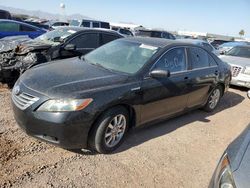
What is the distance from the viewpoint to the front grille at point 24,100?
3576mm

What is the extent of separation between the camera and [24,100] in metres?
3.67

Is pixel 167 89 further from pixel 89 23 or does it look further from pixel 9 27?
pixel 89 23

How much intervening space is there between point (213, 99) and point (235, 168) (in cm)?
466

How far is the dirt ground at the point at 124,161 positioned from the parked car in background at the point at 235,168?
1.34 meters

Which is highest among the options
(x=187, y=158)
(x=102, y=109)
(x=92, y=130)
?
(x=102, y=109)

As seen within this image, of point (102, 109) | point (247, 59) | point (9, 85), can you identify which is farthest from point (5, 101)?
point (247, 59)

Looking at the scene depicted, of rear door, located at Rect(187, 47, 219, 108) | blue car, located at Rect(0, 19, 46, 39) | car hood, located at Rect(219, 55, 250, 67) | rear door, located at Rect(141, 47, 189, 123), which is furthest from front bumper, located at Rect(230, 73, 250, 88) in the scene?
blue car, located at Rect(0, 19, 46, 39)

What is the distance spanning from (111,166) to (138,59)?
1.81 m

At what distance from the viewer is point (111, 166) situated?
12.3 ft

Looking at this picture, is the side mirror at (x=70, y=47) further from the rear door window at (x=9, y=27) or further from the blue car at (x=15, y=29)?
the rear door window at (x=9, y=27)

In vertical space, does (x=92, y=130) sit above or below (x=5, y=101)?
above

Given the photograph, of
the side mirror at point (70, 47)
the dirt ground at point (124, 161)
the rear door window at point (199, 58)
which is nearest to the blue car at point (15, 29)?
the side mirror at point (70, 47)

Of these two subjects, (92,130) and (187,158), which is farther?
(187,158)

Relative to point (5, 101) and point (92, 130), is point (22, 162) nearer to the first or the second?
point (92, 130)
